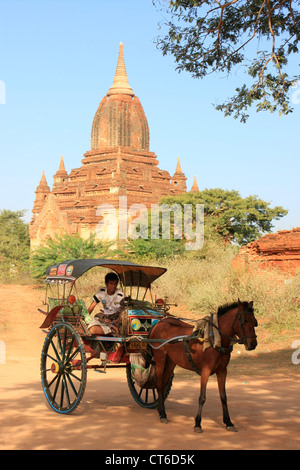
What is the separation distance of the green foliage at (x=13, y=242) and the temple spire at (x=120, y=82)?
13775mm

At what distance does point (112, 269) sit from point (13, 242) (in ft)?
136

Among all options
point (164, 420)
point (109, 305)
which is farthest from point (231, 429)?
point (109, 305)

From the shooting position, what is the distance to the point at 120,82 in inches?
1741

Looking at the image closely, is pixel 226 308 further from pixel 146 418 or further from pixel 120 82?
pixel 120 82

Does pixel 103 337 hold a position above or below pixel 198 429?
above

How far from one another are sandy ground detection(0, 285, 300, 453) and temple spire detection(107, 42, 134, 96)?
1386 inches

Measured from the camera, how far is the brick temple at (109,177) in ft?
122

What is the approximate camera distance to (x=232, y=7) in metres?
10.4

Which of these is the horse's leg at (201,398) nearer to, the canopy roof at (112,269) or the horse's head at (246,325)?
the horse's head at (246,325)

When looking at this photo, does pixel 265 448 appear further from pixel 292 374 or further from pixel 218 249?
pixel 218 249

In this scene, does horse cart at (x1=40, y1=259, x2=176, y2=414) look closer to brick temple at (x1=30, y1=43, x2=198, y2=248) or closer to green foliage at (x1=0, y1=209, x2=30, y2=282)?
brick temple at (x1=30, y1=43, x2=198, y2=248)

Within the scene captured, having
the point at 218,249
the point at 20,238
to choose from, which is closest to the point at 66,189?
the point at 20,238

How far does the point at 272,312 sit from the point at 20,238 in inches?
1489

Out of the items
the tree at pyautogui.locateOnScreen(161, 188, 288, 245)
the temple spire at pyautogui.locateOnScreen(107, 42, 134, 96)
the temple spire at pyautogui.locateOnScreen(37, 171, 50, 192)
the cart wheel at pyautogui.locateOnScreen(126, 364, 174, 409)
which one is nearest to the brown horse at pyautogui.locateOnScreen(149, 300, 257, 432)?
the cart wheel at pyautogui.locateOnScreen(126, 364, 174, 409)
